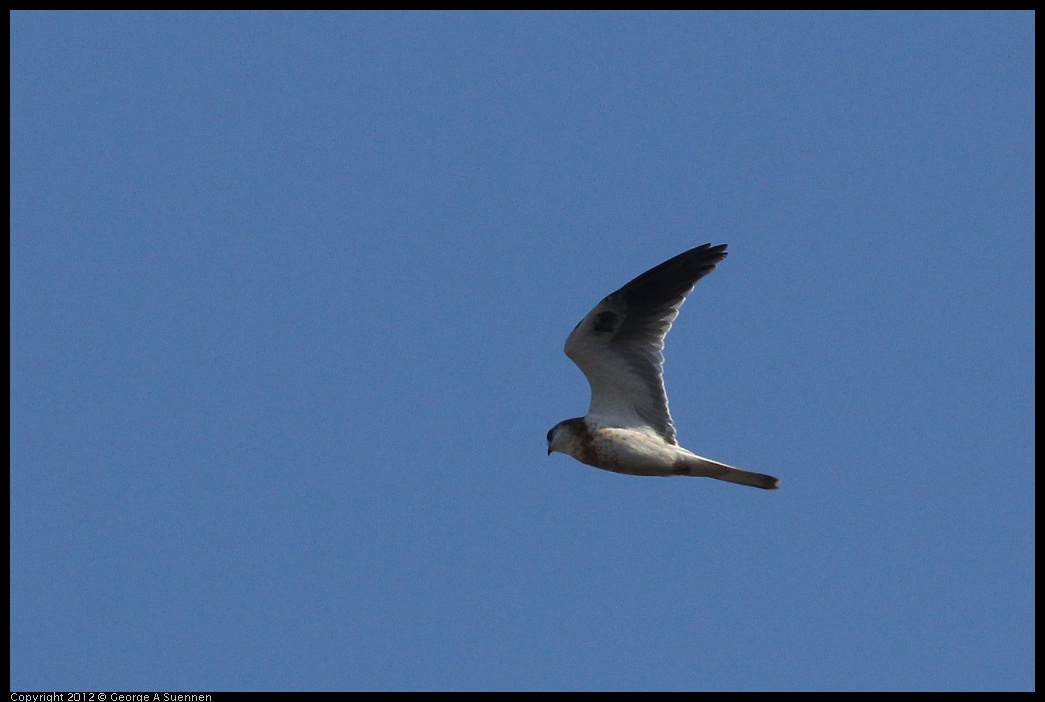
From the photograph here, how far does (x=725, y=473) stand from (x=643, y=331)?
1.59m

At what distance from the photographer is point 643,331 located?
8367 millimetres

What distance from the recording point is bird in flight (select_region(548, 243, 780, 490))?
830 cm

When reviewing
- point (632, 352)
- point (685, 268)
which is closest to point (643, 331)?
point (632, 352)

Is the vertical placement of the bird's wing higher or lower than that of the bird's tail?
higher

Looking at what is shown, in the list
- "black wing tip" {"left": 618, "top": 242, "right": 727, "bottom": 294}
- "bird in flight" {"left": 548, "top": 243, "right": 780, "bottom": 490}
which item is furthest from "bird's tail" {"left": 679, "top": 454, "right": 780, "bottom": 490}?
"black wing tip" {"left": 618, "top": 242, "right": 727, "bottom": 294}

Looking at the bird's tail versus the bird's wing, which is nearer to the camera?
the bird's tail

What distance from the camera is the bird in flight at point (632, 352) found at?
830 cm

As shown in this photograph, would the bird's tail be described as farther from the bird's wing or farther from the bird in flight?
the bird's wing

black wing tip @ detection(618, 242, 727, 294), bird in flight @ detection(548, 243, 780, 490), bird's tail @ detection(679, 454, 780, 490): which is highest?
black wing tip @ detection(618, 242, 727, 294)

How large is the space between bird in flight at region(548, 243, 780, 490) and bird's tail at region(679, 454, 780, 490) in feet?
1.15

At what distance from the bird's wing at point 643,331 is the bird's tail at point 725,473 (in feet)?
1.55

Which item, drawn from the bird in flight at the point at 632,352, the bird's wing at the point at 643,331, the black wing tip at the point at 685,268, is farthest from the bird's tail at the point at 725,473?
the black wing tip at the point at 685,268
